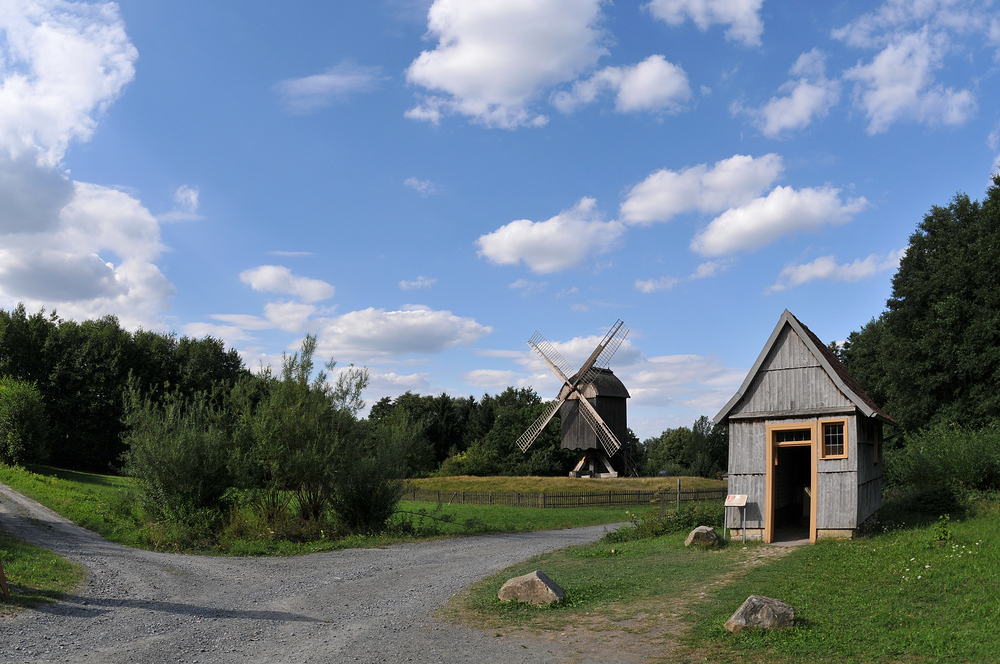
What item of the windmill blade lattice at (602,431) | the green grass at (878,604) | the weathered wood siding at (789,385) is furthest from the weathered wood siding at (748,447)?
the windmill blade lattice at (602,431)

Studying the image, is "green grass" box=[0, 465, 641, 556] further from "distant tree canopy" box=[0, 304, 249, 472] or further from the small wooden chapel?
"distant tree canopy" box=[0, 304, 249, 472]

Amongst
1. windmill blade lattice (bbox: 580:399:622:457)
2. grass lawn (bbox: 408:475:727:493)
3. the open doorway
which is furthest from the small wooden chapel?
windmill blade lattice (bbox: 580:399:622:457)

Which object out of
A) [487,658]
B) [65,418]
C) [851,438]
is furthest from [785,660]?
[65,418]

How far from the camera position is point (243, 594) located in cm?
1183

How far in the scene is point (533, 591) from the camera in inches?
423

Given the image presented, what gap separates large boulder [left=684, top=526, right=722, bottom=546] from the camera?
1656 cm

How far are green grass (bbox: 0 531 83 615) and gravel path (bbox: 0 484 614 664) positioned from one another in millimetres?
321

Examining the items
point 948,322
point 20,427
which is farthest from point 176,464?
point 948,322

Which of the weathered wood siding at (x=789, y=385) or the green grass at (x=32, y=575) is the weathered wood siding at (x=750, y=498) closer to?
the weathered wood siding at (x=789, y=385)

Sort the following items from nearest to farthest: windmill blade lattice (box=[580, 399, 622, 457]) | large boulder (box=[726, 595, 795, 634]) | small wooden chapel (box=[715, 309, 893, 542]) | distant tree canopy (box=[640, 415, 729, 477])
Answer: large boulder (box=[726, 595, 795, 634]) → small wooden chapel (box=[715, 309, 893, 542]) → windmill blade lattice (box=[580, 399, 622, 457]) → distant tree canopy (box=[640, 415, 729, 477])

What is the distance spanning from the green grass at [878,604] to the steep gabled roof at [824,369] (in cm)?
347

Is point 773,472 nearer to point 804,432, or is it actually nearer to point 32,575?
point 804,432

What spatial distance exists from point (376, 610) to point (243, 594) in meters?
2.89

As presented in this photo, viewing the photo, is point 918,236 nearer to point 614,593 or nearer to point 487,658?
point 614,593
